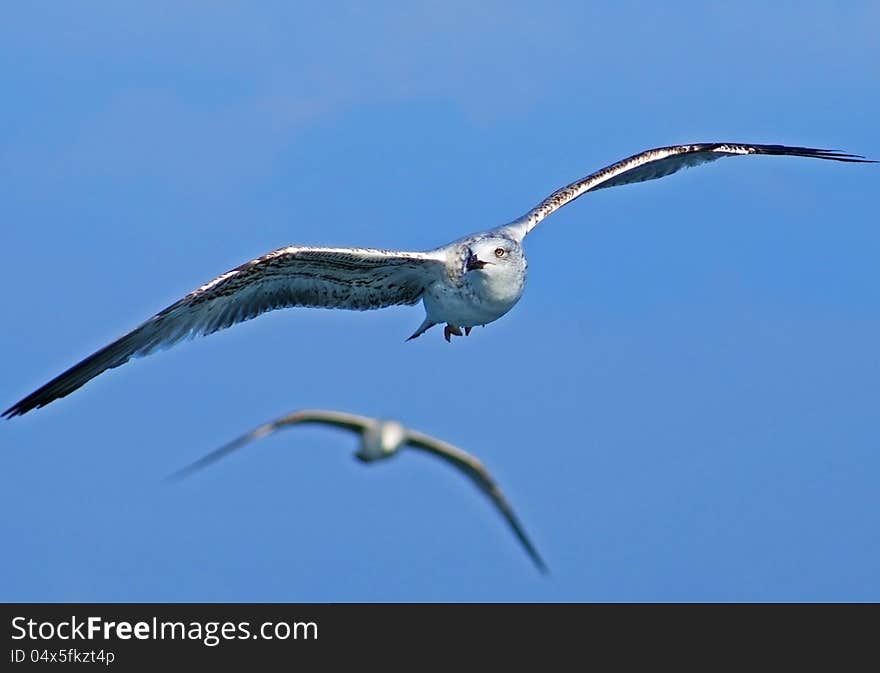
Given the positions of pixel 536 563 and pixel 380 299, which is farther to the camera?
pixel 380 299

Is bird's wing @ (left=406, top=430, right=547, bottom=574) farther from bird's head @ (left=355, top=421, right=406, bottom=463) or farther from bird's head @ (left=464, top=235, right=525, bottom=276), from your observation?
bird's head @ (left=464, top=235, right=525, bottom=276)

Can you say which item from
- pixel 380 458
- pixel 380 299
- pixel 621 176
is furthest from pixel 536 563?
pixel 621 176

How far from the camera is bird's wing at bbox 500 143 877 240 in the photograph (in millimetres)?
26844

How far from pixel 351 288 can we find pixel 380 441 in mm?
11318

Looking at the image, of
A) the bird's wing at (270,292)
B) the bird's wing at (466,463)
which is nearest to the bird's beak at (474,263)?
the bird's wing at (270,292)

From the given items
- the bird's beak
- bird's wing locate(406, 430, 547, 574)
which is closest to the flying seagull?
bird's wing locate(406, 430, 547, 574)

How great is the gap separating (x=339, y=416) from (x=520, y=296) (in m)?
10.7

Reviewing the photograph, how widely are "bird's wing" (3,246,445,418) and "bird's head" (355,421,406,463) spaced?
9.22m

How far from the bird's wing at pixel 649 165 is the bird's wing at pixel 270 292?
2.26 metres

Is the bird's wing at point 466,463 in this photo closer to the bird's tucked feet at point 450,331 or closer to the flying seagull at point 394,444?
the flying seagull at point 394,444

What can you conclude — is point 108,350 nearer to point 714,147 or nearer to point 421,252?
point 421,252

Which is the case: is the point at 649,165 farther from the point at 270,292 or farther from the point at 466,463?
the point at 466,463

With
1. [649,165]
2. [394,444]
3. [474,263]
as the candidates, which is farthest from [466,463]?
[649,165]

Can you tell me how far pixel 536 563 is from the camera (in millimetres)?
13812
